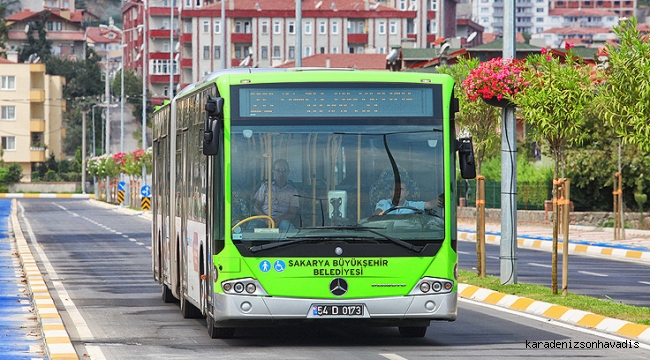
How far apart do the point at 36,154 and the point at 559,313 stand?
130290 mm

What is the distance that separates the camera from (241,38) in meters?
145

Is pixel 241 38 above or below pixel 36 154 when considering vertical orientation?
above

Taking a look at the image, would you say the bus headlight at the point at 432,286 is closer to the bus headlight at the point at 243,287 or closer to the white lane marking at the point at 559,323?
the bus headlight at the point at 243,287

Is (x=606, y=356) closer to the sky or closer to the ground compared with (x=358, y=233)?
closer to the ground

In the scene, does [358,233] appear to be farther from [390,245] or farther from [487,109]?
[487,109]

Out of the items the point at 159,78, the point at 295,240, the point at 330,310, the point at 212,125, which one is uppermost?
the point at 159,78

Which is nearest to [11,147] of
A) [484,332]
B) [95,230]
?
[95,230]

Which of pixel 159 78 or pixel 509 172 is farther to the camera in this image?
pixel 159 78

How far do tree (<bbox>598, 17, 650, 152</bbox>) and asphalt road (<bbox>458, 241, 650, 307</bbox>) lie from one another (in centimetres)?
401

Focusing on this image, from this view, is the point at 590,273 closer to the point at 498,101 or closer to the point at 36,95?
the point at 498,101

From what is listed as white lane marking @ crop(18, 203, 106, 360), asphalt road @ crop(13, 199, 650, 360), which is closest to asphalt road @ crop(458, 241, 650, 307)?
asphalt road @ crop(13, 199, 650, 360)

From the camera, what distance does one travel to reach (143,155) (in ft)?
275

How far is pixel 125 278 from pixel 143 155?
6027cm

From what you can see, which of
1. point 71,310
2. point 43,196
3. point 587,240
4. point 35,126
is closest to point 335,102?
point 71,310
